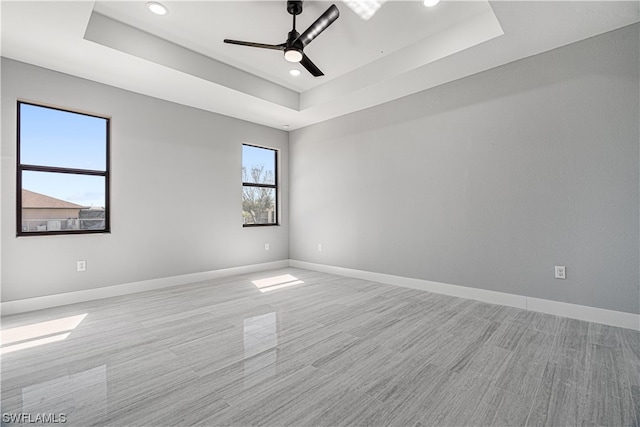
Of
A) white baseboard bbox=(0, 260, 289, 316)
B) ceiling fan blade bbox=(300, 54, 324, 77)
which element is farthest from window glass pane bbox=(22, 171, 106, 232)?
ceiling fan blade bbox=(300, 54, 324, 77)

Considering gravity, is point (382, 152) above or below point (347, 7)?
below

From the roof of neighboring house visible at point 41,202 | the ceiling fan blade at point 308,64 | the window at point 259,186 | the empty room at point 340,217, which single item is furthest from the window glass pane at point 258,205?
the ceiling fan blade at point 308,64

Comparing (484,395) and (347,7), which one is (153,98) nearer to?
(347,7)

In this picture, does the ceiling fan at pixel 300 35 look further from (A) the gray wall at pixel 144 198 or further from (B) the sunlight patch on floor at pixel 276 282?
(B) the sunlight patch on floor at pixel 276 282

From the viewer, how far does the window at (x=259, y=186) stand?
525 cm

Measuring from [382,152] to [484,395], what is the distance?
11.0 ft

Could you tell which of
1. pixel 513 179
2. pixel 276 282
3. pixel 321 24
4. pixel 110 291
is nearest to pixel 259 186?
pixel 276 282

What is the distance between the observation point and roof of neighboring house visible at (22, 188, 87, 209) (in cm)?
→ 324

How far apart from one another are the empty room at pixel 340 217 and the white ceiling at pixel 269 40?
0.08 feet

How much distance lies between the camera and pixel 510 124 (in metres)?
3.27

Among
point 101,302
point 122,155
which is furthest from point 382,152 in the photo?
point 101,302

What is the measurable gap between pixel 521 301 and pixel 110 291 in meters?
4.75

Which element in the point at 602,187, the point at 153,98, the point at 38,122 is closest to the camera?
the point at 602,187

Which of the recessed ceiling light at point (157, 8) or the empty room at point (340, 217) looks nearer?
the empty room at point (340, 217)
